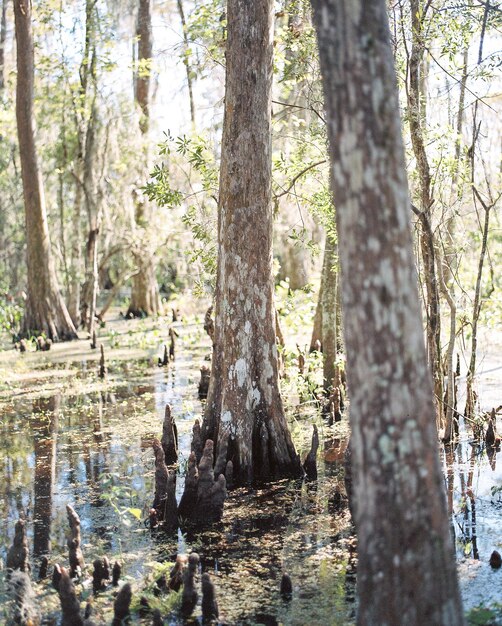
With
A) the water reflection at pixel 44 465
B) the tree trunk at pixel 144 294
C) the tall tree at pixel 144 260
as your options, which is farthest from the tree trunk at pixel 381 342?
the tree trunk at pixel 144 294

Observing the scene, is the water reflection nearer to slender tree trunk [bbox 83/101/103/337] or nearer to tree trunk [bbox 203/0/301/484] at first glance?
tree trunk [bbox 203/0/301/484]

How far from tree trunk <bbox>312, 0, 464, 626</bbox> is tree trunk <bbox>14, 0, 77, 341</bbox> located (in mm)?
14475

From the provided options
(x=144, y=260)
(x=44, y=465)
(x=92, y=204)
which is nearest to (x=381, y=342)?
(x=44, y=465)

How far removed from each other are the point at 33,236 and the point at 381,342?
15.0 m

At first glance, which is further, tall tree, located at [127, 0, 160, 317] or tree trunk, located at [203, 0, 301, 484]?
tall tree, located at [127, 0, 160, 317]

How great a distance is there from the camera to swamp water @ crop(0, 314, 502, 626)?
178 inches

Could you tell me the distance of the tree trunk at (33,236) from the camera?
17.0m

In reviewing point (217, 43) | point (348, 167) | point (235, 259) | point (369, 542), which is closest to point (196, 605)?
point (369, 542)

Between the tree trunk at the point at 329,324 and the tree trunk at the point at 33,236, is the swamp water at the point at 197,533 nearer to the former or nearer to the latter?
the tree trunk at the point at 329,324

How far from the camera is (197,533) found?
5602 millimetres

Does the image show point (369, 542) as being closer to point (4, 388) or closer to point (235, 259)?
point (235, 259)

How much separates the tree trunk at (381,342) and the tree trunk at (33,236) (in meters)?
14.5

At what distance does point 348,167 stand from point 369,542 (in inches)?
54.6

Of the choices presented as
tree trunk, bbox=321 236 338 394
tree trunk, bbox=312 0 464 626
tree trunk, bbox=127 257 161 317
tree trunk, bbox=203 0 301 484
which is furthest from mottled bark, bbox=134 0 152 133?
tree trunk, bbox=312 0 464 626
